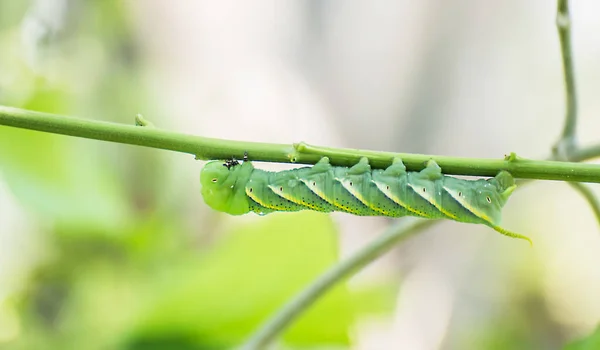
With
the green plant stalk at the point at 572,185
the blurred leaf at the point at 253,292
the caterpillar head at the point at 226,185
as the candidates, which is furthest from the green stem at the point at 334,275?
the blurred leaf at the point at 253,292

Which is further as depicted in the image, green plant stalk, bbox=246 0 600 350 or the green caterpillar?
the green caterpillar

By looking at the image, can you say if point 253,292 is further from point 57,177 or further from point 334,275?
point 57,177

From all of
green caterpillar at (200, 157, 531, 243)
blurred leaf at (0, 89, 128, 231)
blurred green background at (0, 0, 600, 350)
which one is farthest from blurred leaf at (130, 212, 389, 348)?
blurred green background at (0, 0, 600, 350)

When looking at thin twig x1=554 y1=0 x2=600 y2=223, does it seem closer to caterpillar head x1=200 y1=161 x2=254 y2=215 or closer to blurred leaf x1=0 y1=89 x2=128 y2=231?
caterpillar head x1=200 y1=161 x2=254 y2=215

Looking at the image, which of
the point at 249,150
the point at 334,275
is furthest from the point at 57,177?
the point at 249,150

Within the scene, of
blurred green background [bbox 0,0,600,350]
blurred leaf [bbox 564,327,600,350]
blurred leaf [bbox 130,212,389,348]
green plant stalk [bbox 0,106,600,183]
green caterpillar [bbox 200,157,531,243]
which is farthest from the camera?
blurred green background [bbox 0,0,600,350]

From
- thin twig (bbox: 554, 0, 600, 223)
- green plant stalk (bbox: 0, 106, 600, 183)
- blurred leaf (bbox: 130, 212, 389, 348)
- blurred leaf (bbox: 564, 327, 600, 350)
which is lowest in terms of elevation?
blurred leaf (bbox: 130, 212, 389, 348)
